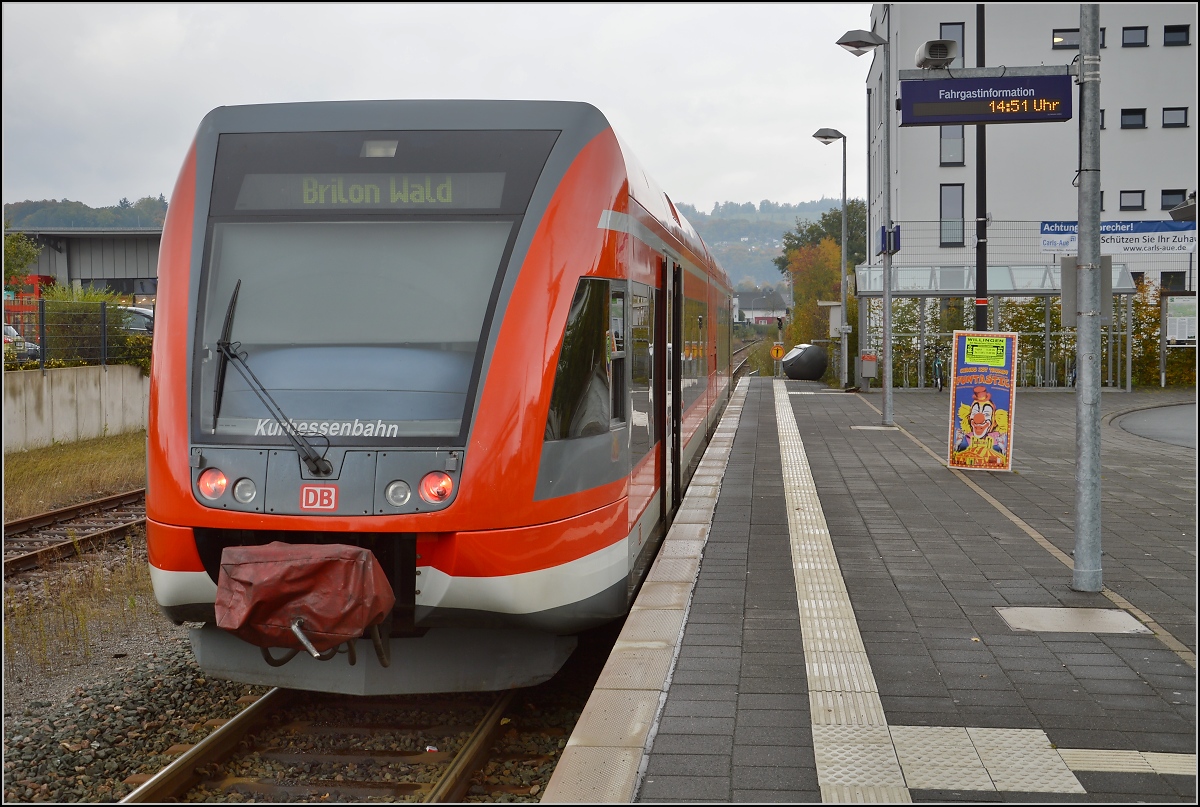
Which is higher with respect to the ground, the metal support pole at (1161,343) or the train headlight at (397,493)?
the metal support pole at (1161,343)

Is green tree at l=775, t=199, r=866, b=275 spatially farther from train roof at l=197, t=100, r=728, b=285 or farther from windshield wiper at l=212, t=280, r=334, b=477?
windshield wiper at l=212, t=280, r=334, b=477

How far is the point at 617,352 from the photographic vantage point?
6.55 meters

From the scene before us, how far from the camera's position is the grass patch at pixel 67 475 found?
13.3 metres

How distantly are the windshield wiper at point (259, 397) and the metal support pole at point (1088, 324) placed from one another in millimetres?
4832

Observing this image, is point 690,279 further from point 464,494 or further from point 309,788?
point 309,788

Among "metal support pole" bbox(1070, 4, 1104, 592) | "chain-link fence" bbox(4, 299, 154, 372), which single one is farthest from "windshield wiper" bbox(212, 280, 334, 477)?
"chain-link fence" bbox(4, 299, 154, 372)

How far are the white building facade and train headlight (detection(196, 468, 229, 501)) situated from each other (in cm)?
3832

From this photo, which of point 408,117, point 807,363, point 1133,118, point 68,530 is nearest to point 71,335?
point 68,530

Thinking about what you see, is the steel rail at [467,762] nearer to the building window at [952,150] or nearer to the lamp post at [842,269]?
the lamp post at [842,269]

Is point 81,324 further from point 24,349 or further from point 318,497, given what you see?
point 318,497

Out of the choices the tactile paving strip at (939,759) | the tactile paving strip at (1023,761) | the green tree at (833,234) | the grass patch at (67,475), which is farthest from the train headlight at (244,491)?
the green tree at (833,234)

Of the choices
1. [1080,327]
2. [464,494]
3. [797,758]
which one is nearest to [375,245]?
[464,494]

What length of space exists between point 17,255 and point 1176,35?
1627 inches

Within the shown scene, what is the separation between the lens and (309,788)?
5.06m
